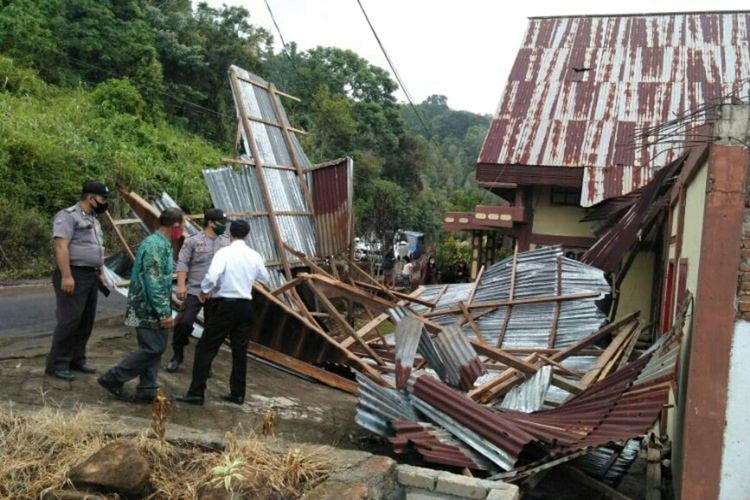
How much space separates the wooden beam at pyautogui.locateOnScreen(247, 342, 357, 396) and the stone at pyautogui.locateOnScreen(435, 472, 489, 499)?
3195mm

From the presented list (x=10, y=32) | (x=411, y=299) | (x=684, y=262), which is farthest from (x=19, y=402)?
(x=10, y=32)

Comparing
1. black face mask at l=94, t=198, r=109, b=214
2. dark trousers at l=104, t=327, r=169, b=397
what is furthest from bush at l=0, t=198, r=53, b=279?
dark trousers at l=104, t=327, r=169, b=397

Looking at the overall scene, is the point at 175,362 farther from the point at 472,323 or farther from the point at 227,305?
the point at 472,323

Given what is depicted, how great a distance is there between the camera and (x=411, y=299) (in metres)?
10.5

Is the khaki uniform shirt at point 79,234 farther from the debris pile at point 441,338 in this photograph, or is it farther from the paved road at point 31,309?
the paved road at point 31,309

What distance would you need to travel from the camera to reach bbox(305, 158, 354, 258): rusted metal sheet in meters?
10.6

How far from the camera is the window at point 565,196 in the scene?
14.7m

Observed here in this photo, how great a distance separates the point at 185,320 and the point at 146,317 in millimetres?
1300

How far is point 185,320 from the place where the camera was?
6.54 metres

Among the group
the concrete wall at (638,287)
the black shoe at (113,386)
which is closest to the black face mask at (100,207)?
the black shoe at (113,386)

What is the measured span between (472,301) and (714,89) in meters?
8.72

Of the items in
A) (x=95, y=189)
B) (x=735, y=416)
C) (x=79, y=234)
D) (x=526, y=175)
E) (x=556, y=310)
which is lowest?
(x=735, y=416)

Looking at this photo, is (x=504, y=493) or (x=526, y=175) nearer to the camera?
(x=504, y=493)

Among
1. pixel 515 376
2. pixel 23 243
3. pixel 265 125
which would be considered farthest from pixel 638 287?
pixel 23 243
